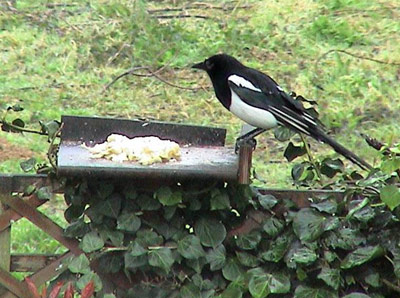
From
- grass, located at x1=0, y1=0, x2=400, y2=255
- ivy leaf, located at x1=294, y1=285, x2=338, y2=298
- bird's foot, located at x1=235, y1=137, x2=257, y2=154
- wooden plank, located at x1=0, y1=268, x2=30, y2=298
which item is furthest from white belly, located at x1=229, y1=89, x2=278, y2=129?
grass, located at x1=0, y1=0, x2=400, y2=255

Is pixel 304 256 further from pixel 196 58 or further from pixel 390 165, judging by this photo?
pixel 196 58

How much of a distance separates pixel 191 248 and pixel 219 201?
182 millimetres

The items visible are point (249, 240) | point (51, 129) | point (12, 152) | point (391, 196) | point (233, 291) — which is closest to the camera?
point (391, 196)

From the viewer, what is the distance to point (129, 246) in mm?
3449

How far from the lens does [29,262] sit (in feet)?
12.3

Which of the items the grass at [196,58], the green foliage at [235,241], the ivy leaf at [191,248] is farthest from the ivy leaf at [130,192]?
the grass at [196,58]

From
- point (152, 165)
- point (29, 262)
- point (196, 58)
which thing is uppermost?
point (152, 165)

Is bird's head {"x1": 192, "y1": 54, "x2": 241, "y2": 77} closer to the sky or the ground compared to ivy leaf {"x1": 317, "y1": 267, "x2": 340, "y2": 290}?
closer to the sky

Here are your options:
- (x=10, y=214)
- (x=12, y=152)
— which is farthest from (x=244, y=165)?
(x=12, y=152)

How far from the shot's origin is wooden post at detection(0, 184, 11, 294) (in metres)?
3.55

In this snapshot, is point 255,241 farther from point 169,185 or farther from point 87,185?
point 87,185

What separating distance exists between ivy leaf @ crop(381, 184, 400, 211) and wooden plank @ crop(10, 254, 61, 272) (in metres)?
1.23

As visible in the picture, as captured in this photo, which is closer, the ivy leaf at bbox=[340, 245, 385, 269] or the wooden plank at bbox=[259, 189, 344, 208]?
the ivy leaf at bbox=[340, 245, 385, 269]

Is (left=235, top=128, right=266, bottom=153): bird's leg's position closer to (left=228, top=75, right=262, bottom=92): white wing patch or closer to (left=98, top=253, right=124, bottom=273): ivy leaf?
(left=228, top=75, right=262, bottom=92): white wing patch
